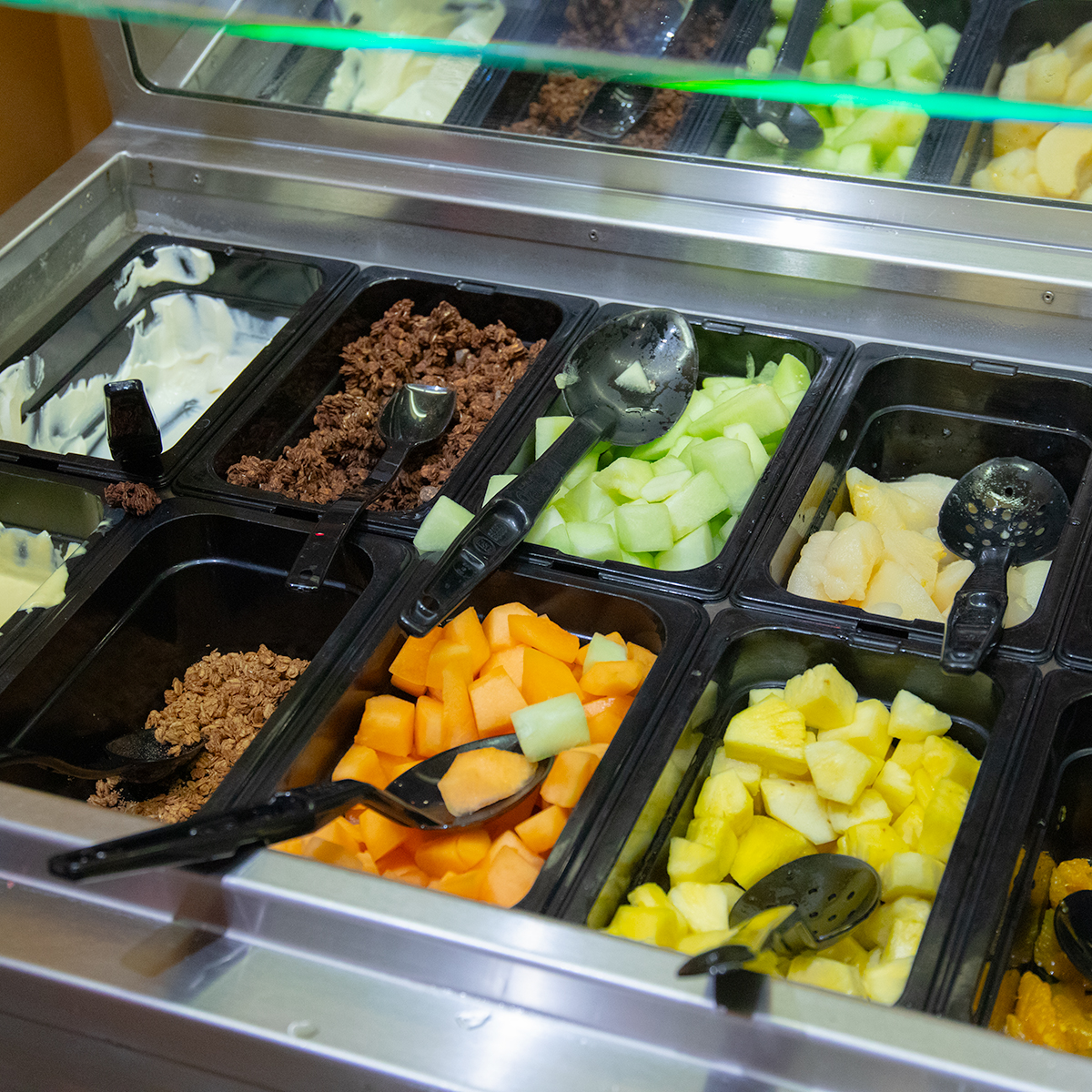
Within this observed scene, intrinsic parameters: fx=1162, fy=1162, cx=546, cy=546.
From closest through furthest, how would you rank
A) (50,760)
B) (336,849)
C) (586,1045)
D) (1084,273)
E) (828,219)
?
(586,1045)
(336,849)
(50,760)
(1084,273)
(828,219)

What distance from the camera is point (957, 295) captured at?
5.15 feet

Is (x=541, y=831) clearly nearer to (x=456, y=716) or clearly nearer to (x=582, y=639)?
(x=456, y=716)

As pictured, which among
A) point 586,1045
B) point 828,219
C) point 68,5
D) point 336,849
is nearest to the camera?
point 586,1045

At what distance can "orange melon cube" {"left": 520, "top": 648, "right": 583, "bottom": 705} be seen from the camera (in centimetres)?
130

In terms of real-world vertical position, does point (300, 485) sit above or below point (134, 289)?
below

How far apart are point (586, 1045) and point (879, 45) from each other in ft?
4.21

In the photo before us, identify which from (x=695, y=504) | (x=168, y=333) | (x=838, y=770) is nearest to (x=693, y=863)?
(x=838, y=770)

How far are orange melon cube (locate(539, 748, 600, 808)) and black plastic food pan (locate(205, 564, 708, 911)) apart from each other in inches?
1.4

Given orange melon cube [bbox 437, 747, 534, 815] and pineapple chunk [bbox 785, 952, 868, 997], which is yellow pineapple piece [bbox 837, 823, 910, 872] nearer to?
pineapple chunk [bbox 785, 952, 868, 997]

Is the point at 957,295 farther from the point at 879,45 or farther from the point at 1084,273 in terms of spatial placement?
the point at 879,45

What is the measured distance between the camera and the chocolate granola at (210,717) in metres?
1.36

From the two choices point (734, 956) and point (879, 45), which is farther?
point (879, 45)

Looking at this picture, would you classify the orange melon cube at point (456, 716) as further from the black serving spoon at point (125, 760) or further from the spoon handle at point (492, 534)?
the black serving spoon at point (125, 760)

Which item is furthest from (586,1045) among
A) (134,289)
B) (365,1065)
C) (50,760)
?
(134,289)
